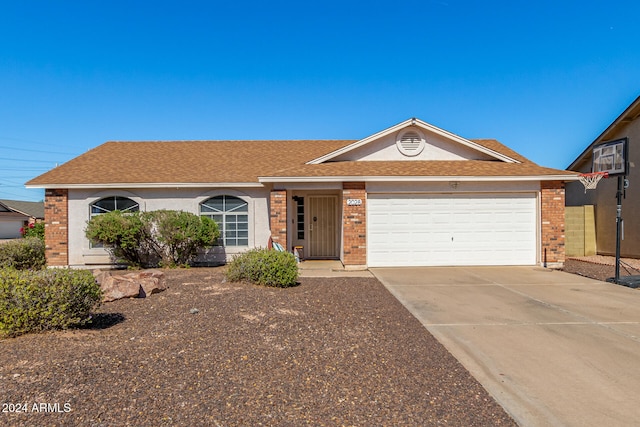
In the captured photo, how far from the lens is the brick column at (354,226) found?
37.9 feet

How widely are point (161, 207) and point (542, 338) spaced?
1161cm

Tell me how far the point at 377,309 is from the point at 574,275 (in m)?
7.22

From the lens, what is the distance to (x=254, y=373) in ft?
13.1

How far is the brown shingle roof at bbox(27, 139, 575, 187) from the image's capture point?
11992 millimetres

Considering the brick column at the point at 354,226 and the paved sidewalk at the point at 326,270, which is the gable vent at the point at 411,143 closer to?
the brick column at the point at 354,226

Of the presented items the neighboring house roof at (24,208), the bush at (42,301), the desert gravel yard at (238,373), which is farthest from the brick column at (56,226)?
the neighboring house roof at (24,208)

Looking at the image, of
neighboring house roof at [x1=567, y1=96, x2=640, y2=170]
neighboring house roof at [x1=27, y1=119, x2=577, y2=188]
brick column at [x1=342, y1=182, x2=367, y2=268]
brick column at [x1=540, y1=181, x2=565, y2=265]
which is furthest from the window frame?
neighboring house roof at [x1=567, y1=96, x2=640, y2=170]

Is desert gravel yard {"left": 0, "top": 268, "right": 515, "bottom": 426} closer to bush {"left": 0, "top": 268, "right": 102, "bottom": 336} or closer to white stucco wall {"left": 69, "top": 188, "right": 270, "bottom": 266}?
bush {"left": 0, "top": 268, "right": 102, "bottom": 336}

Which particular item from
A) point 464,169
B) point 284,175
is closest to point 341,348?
point 284,175

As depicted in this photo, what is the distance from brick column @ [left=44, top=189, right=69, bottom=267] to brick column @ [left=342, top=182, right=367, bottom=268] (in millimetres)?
9162

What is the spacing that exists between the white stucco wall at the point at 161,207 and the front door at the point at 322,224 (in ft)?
5.61

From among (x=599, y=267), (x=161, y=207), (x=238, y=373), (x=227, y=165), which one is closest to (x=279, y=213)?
(x=227, y=165)

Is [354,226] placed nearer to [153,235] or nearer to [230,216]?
[230,216]

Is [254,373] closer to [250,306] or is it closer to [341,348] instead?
[341,348]
